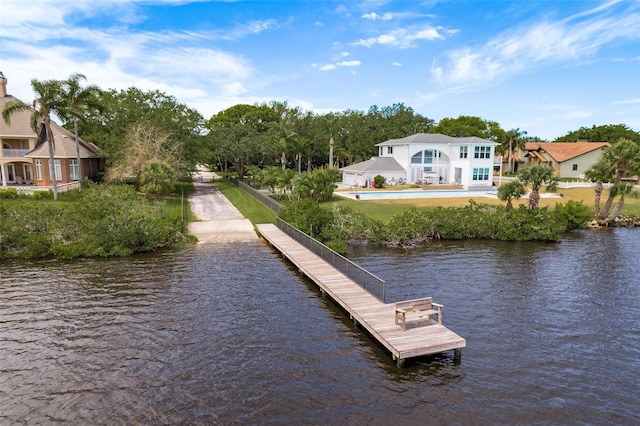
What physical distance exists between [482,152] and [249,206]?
34.8 meters

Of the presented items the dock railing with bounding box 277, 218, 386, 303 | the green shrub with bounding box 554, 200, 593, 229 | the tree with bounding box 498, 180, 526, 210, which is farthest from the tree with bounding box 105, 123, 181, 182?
the green shrub with bounding box 554, 200, 593, 229

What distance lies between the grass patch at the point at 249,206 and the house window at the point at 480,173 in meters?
31.2

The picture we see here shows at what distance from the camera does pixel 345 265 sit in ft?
66.2

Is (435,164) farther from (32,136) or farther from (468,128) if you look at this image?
(32,136)

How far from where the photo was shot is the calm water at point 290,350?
11.1m

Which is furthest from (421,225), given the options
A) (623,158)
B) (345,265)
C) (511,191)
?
(623,158)

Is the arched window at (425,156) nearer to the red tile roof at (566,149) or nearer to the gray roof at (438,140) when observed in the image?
the gray roof at (438,140)

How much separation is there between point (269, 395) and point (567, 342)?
1029 centimetres

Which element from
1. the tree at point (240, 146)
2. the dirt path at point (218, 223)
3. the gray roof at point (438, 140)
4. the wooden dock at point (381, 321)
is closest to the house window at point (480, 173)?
the gray roof at point (438, 140)

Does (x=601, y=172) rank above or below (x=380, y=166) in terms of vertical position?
below

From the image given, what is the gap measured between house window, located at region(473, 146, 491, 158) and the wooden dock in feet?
141

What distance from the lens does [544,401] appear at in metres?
11.4

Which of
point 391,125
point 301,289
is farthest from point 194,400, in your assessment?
point 391,125

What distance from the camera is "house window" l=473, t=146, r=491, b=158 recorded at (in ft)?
193
